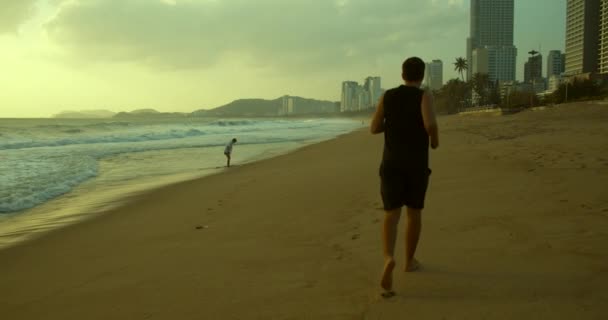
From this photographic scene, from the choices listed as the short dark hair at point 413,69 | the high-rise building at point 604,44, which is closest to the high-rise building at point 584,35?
the high-rise building at point 604,44

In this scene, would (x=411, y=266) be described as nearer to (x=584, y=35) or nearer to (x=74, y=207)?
(x=74, y=207)

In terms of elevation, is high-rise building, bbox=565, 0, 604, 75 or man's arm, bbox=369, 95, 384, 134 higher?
high-rise building, bbox=565, 0, 604, 75

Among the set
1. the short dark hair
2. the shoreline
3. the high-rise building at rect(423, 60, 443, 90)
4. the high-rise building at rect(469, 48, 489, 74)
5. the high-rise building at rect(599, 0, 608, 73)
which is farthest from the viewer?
the high-rise building at rect(423, 60, 443, 90)

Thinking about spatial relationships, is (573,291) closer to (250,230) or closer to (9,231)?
(250,230)

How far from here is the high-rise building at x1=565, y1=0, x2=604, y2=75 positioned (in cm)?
10212

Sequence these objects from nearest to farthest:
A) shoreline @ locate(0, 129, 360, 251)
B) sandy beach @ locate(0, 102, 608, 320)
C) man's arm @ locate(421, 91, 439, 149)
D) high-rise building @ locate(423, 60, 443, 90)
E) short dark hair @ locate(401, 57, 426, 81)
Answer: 1. sandy beach @ locate(0, 102, 608, 320)
2. man's arm @ locate(421, 91, 439, 149)
3. short dark hair @ locate(401, 57, 426, 81)
4. shoreline @ locate(0, 129, 360, 251)
5. high-rise building @ locate(423, 60, 443, 90)

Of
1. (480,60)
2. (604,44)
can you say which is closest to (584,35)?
(604,44)

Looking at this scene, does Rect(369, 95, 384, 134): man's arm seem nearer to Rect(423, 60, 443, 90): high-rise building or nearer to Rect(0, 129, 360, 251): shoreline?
Rect(0, 129, 360, 251): shoreline

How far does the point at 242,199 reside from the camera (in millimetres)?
7062

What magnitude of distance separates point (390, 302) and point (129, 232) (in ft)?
12.5

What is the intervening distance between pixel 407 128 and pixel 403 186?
1.28ft

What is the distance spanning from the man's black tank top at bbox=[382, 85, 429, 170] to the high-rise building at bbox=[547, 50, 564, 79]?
179 m

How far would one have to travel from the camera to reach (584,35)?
336 ft

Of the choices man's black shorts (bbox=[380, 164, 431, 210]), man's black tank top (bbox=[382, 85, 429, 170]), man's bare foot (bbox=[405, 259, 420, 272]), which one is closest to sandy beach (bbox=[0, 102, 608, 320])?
man's bare foot (bbox=[405, 259, 420, 272])
